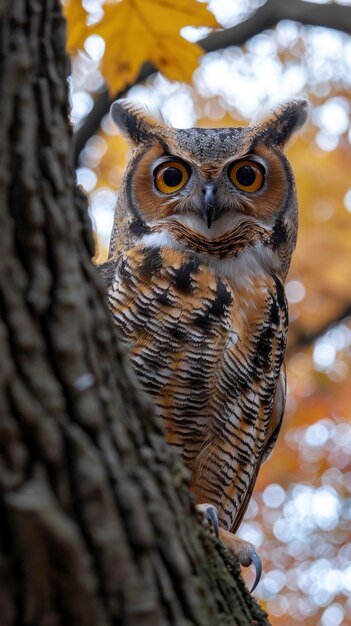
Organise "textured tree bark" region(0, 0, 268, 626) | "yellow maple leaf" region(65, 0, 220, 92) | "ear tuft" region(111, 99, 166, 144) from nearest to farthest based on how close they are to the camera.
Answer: "textured tree bark" region(0, 0, 268, 626) < "yellow maple leaf" region(65, 0, 220, 92) < "ear tuft" region(111, 99, 166, 144)

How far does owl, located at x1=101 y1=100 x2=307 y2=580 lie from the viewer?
1908 mm

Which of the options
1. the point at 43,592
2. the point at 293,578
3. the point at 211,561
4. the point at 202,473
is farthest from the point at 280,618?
the point at 43,592

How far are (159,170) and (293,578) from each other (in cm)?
431

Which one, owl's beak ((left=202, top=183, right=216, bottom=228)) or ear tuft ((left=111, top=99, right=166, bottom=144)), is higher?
ear tuft ((left=111, top=99, right=166, bottom=144))

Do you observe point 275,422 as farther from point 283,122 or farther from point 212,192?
point 283,122

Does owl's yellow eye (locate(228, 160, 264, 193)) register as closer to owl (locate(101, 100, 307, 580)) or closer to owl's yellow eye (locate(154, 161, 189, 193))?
owl (locate(101, 100, 307, 580))

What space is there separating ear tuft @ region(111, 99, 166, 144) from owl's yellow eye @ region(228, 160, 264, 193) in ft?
0.95

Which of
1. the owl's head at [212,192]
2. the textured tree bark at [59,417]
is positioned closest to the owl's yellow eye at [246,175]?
the owl's head at [212,192]

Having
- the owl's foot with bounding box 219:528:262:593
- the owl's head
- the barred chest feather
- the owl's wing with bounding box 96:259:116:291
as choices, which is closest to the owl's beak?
the owl's head

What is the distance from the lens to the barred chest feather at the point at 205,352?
6.22 ft

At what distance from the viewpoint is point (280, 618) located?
5.16 m

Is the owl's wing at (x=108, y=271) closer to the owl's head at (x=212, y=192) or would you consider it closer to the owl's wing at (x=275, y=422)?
the owl's head at (x=212, y=192)

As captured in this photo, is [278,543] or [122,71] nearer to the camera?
[122,71]

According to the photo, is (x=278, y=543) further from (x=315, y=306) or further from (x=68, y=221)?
(x=68, y=221)
